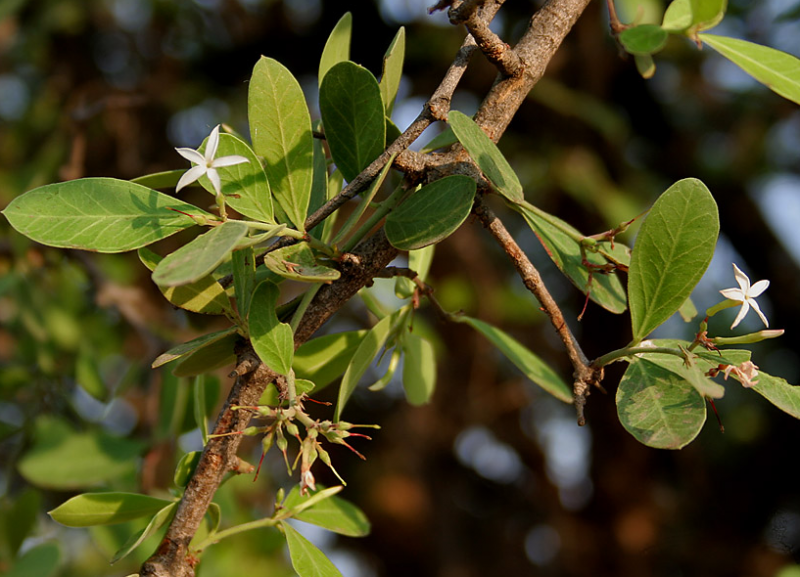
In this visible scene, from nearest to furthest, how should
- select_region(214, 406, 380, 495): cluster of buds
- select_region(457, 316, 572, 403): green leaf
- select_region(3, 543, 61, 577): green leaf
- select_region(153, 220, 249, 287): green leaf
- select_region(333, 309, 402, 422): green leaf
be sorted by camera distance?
select_region(153, 220, 249, 287): green leaf, select_region(214, 406, 380, 495): cluster of buds, select_region(333, 309, 402, 422): green leaf, select_region(457, 316, 572, 403): green leaf, select_region(3, 543, 61, 577): green leaf

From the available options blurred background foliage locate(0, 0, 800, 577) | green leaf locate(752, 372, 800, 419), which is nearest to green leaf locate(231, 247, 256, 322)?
green leaf locate(752, 372, 800, 419)

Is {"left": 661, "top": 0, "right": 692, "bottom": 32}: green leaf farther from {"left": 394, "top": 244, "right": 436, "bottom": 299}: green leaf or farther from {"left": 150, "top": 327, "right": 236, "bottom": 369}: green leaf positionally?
{"left": 150, "top": 327, "right": 236, "bottom": 369}: green leaf

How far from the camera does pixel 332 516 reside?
686 millimetres

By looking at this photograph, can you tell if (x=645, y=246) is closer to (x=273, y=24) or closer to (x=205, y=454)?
(x=205, y=454)

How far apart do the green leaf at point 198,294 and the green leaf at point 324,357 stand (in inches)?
5.4

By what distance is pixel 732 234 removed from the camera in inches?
102

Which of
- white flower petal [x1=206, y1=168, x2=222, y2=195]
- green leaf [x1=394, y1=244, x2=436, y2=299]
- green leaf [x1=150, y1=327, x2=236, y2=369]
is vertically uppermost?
white flower petal [x1=206, y1=168, x2=222, y2=195]

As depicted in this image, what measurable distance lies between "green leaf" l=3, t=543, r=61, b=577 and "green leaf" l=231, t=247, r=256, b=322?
648 mm

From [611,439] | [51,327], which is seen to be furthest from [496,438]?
[51,327]

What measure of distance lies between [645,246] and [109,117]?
1771 millimetres

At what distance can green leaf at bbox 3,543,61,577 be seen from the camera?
0.94 m

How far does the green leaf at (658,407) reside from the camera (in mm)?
463

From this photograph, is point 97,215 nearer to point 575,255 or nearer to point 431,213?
point 431,213

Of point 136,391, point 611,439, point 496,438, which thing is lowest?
point 496,438
